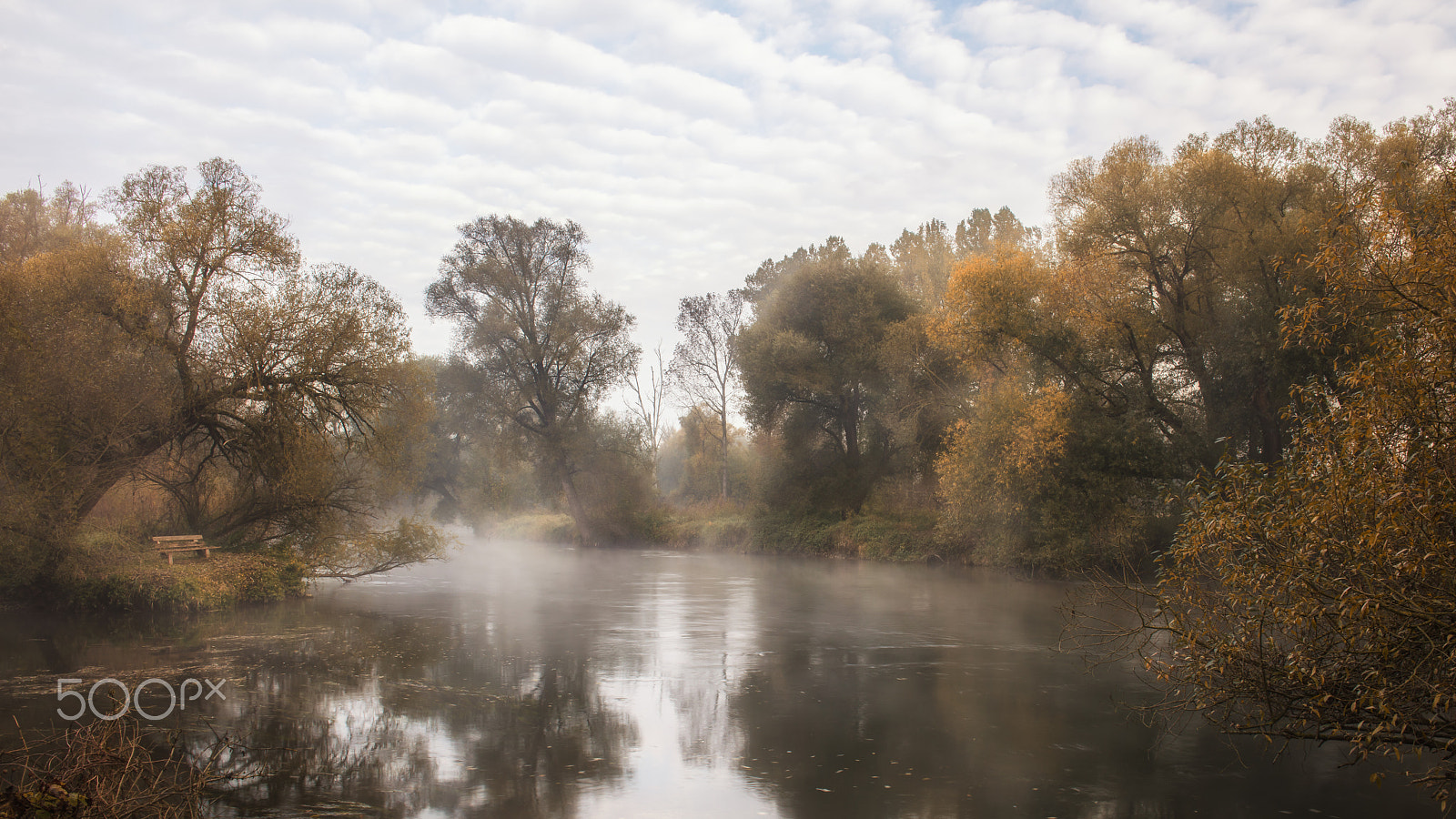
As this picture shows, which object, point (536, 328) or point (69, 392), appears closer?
point (69, 392)

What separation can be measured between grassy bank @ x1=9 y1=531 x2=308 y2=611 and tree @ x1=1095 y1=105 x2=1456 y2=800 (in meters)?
17.9

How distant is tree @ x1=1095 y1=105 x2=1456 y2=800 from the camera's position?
578cm

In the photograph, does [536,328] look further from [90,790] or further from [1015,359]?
[90,790]

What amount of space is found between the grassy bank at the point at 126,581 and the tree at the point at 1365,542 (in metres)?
17.9

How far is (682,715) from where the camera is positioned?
9977 millimetres

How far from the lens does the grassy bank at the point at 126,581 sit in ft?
55.7

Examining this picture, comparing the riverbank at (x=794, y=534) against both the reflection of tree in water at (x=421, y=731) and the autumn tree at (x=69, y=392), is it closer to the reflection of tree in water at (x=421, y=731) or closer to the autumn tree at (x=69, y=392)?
the reflection of tree in water at (x=421, y=731)

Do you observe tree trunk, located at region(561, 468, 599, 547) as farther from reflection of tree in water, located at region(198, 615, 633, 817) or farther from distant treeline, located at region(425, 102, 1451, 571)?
reflection of tree in water, located at region(198, 615, 633, 817)

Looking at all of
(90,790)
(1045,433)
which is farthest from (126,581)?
(1045,433)

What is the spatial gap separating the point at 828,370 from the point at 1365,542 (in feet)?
93.1

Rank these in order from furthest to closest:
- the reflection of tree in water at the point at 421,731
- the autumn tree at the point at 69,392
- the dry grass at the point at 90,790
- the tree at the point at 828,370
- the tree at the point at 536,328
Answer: the tree at the point at 536,328 → the tree at the point at 828,370 → the autumn tree at the point at 69,392 → the reflection of tree in water at the point at 421,731 → the dry grass at the point at 90,790

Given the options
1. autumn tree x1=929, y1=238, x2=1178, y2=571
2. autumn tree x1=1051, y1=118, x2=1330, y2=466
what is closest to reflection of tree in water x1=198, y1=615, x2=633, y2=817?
autumn tree x1=929, y1=238, x2=1178, y2=571

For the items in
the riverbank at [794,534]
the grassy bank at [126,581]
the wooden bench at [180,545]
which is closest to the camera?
the grassy bank at [126,581]

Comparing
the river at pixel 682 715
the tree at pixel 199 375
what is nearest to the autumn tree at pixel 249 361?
the tree at pixel 199 375
